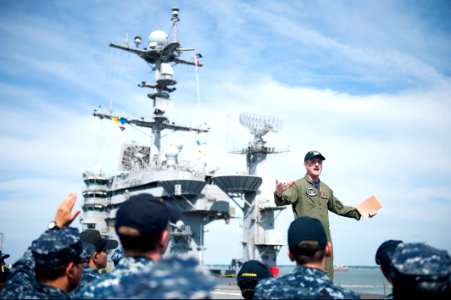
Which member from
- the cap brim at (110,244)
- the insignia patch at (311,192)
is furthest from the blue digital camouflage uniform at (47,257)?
the insignia patch at (311,192)

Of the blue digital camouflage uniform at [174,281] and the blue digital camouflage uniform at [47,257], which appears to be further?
the blue digital camouflage uniform at [47,257]

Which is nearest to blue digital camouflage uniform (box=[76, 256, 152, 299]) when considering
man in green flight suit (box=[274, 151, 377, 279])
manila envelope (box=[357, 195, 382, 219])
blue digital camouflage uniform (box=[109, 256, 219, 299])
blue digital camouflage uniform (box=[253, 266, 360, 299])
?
blue digital camouflage uniform (box=[109, 256, 219, 299])

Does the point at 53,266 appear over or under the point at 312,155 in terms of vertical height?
under

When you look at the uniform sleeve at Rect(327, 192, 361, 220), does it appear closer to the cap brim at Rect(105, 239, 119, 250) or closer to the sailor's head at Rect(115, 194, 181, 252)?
the cap brim at Rect(105, 239, 119, 250)

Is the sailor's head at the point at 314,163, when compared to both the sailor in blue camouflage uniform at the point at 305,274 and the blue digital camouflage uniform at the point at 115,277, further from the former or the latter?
the blue digital camouflage uniform at the point at 115,277

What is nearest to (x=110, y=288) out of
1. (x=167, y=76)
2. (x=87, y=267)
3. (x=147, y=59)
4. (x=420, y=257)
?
(x=420, y=257)

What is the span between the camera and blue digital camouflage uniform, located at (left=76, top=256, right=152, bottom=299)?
250 cm

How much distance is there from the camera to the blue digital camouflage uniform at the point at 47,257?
320 centimetres

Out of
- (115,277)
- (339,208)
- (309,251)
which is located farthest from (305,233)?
(339,208)

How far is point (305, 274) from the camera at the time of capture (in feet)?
10.4

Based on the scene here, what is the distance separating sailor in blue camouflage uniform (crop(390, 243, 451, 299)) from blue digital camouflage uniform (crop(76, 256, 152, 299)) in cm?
147

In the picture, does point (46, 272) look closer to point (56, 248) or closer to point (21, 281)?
point (56, 248)

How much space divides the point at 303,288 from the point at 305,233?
377mm

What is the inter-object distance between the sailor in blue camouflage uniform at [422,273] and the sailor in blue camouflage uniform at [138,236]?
55.1 inches
